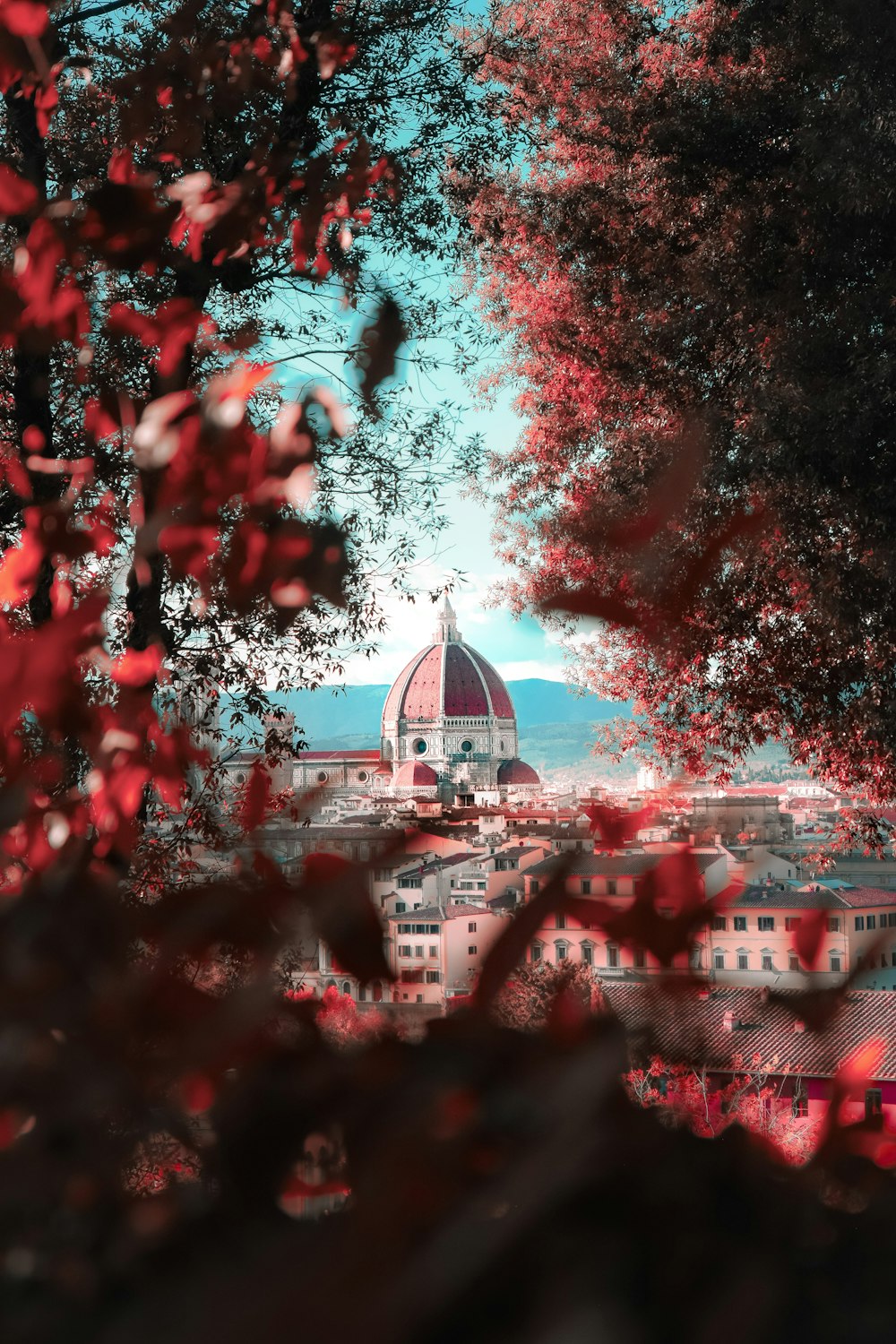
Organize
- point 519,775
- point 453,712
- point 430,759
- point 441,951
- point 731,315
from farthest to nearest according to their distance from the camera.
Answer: point 453,712 < point 731,315 < point 430,759 < point 519,775 < point 441,951

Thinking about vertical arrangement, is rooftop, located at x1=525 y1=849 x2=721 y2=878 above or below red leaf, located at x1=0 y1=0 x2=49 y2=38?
below

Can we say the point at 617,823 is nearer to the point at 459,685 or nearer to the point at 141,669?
the point at 141,669

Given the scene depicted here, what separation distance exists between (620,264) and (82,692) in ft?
19.1

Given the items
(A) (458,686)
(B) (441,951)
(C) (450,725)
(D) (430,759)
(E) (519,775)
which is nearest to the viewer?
(B) (441,951)

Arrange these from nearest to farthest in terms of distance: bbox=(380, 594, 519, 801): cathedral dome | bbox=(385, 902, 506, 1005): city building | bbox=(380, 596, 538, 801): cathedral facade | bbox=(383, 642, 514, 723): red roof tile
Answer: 1. bbox=(385, 902, 506, 1005): city building
2. bbox=(380, 596, 538, 801): cathedral facade
3. bbox=(380, 594, 519, 801): cathedral dome
4. bbox=(383, 642, 514, 723): red roof tile

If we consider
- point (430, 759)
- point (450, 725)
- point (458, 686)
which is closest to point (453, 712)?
point (458, 686)

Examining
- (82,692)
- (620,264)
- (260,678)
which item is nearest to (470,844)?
(82,692)

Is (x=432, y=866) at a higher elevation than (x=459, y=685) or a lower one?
lower

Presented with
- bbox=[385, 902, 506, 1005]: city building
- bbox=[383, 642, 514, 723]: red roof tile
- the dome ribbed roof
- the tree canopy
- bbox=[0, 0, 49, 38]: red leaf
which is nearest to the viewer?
bbox=[385, 902, 506, 1005]: city building

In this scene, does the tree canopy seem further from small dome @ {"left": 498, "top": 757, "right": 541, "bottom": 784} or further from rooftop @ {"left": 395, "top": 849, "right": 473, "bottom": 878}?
rooftop @ {"left": 395, "top": 849, "right": 473, "bottom": 878}

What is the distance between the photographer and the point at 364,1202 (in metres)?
0.25

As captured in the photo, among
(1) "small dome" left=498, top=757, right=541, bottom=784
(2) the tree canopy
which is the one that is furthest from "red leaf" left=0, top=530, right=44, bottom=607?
(2) the tree canopy

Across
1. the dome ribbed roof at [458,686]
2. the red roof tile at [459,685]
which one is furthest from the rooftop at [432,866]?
the red roof tile at [459,685]

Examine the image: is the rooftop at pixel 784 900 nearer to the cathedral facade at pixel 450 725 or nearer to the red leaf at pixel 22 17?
the cathedral facade at pixel 450 725
